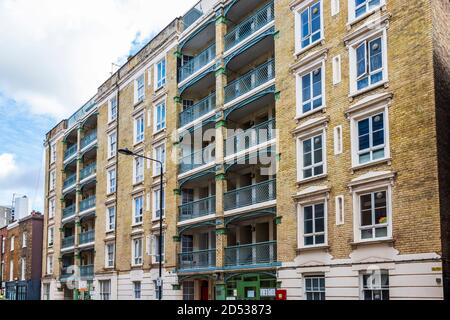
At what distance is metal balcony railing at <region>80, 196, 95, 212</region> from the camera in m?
47.0

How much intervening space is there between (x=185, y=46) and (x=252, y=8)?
20.4ft

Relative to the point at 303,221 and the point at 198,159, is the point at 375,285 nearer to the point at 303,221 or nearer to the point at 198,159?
the point at 303,221

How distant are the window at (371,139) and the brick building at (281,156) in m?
0.07

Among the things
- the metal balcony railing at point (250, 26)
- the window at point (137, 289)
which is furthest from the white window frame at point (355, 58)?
the window at point (137, 289)

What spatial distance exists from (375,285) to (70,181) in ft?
122

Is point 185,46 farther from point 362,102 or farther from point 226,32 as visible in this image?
point 362,102

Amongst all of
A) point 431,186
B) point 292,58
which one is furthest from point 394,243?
point 292,58

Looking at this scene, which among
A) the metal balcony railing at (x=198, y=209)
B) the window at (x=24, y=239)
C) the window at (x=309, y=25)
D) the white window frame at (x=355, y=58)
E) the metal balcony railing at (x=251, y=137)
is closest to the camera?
the white window frame at (x=355, y=58)

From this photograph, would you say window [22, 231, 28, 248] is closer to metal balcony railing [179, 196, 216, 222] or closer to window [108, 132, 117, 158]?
window [108, 132, 117, 158]

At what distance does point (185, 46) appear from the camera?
36438mm

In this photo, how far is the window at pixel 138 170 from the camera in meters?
39.2

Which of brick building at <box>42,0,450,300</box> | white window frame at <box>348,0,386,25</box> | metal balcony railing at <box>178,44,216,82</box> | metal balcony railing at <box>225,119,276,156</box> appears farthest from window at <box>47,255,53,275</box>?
white window frame at <box>348,0,386,25</box>

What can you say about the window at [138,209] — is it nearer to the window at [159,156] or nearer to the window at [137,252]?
the window at [137,252]

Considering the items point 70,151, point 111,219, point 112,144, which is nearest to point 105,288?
point 111,219
